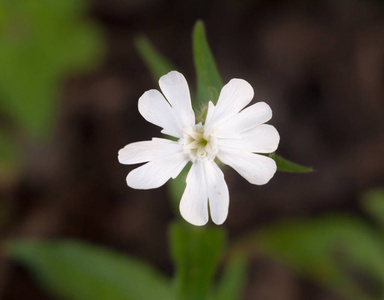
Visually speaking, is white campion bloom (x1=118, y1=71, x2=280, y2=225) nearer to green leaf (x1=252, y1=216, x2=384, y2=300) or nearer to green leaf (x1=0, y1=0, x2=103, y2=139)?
green leaf (x1=252, y1=216, x2=384, y2=300)

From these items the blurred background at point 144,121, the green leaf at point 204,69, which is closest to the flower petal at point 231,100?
the green leaf at point 204,69

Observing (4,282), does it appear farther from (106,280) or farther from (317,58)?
(317,58)

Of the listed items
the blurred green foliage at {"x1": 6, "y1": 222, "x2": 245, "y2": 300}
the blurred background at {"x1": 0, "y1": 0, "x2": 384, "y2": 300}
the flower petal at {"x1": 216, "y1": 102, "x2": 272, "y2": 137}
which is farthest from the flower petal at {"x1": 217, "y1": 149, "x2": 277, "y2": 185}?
the blurred background at {"x1": 0, "y1": 0, "x2": 384, "y2": 300}

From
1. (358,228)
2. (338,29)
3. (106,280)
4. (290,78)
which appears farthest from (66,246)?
(338,29)

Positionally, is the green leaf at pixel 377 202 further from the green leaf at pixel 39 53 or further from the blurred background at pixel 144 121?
the green leaf at pixel 39 53

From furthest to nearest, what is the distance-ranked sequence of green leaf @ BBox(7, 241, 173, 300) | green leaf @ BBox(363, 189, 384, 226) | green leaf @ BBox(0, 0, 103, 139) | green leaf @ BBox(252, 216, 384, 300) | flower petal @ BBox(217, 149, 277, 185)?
green leaf @ BBox(0, 0, 103, 139), green leaf @ BBox(252, 216, 384, 300), green leaf @ BBox(363, 189, 384, 226), green leaf @ BBox(7, 241, 173, 300), flower petal @ BBox(217, 149, 277, 185)

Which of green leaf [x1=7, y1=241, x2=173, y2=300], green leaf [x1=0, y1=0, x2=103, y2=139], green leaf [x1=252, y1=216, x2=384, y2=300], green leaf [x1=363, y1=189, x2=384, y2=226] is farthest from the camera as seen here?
green leaf [x1=0, y1=0, x2=103, y2=139]

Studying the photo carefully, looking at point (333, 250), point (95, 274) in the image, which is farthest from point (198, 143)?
point (333, 250)
